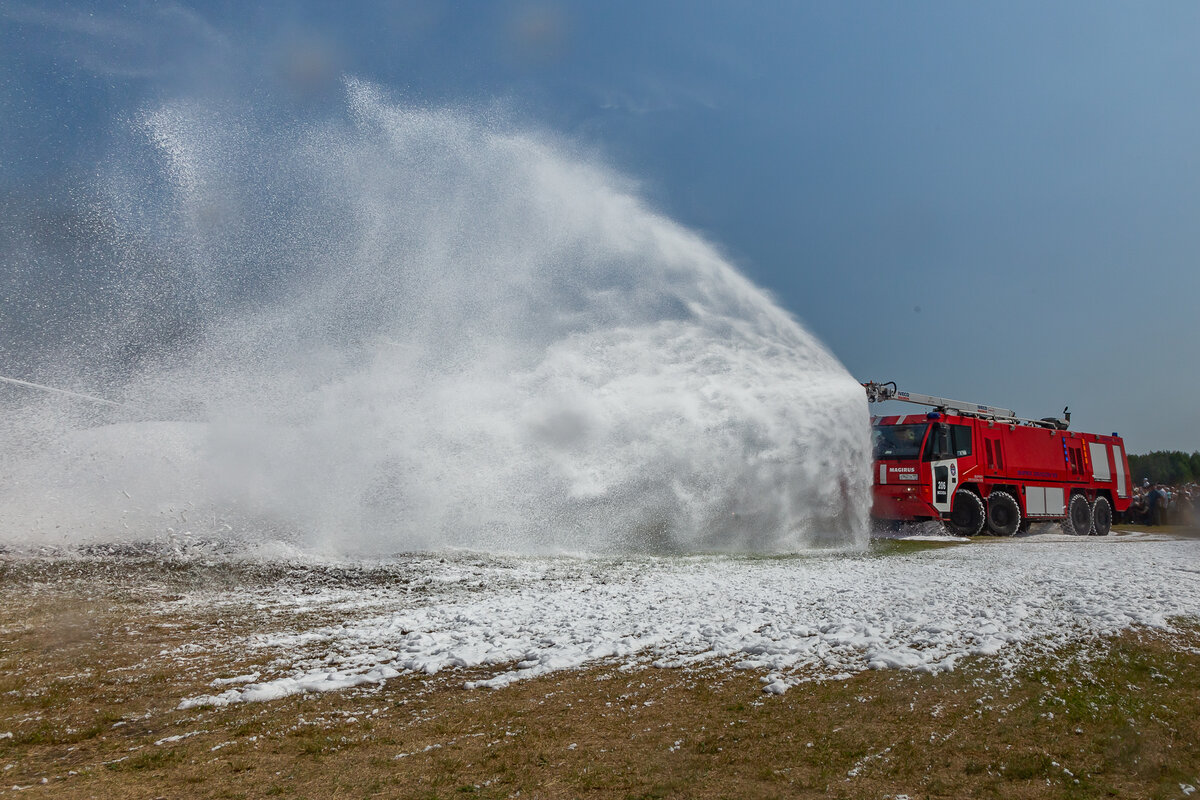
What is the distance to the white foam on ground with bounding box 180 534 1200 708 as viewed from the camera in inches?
219

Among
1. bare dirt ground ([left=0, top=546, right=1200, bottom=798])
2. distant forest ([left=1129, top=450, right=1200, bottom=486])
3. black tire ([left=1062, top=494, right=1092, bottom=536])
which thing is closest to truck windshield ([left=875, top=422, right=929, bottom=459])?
black tire ([left=1062, top=494, right=1092, bottom=536])

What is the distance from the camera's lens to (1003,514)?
68.1ft

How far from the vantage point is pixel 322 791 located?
3.54 m

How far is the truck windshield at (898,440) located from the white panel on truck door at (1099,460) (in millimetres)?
10744

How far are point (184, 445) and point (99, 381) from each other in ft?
10.0

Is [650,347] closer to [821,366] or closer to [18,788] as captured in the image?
[821,366]

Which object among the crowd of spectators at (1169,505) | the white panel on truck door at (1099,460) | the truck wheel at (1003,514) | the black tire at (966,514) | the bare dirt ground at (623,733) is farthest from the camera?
the crowd of spectators at (1169,505)

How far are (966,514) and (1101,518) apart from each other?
30.6 ft

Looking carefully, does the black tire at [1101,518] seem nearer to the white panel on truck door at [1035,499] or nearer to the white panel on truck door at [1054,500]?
the white panel on truck door at [1054,500]

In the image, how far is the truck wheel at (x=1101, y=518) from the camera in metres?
24.8

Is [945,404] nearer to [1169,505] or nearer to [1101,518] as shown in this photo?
[1101,518]

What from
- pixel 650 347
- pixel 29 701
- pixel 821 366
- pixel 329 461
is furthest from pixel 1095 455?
pixel 29 701

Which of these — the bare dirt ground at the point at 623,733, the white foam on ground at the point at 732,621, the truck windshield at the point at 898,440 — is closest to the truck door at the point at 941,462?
the truck windshield at the point at 898,440

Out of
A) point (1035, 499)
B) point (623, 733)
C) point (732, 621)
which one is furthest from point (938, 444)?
point (623, 733)
